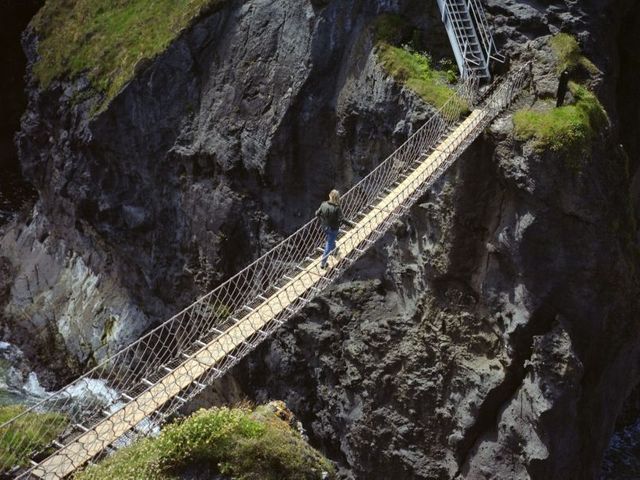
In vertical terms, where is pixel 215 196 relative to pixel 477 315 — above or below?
above

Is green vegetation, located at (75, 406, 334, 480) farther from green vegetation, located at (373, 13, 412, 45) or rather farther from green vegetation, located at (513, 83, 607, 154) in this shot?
green vegetation, located at (373, 13, 412, 45)

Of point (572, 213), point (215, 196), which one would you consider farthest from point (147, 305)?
point (572, 213)

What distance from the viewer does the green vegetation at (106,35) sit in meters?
15.2

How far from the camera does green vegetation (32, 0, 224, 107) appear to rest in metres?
15.2

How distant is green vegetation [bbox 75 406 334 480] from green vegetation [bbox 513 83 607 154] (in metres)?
5.41

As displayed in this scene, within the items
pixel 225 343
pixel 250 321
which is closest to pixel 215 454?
pixel 225 343

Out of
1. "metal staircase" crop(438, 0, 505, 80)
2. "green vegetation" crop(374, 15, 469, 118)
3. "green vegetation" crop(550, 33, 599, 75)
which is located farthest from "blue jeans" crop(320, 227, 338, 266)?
"green vegetation" crop(550, 33, 599, 75)

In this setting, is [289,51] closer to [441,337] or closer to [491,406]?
[441,337]

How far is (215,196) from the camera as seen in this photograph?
14406mm

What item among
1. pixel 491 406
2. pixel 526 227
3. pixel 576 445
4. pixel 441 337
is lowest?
pixel 576 445

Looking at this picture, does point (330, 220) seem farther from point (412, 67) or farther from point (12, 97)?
point (12, 97)

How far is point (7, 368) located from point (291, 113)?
8452mm

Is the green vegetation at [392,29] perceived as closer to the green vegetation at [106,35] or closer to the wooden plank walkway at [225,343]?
the wooden plank walkway at [225,343]

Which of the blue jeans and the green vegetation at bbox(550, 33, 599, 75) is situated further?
the green vegetation at bbox(550, 33, 599, 75)
